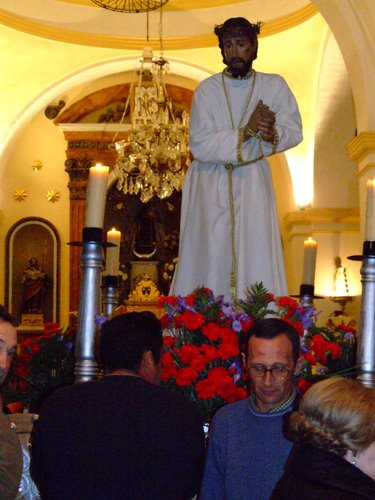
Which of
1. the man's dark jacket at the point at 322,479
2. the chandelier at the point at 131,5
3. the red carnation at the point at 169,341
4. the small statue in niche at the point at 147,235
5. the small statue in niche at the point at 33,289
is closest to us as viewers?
the man's dark jacket at the point at 322,479

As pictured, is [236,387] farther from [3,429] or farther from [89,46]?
[89,46]

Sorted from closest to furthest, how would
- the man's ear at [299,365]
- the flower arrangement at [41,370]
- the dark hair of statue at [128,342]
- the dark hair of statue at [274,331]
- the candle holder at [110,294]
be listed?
the dark hair of statue at [128,342], the dark hair of statue at [274,331], the man's ear at [299,365], the flower arrangement at [41,370], the candle holder at [110,294]

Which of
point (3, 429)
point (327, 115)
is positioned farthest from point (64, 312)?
point (3, 429)

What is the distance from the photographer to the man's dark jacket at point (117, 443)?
3004 millimetres

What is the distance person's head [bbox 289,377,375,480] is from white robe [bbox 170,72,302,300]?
2.26m

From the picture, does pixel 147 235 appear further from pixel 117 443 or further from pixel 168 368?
pixel 117 443

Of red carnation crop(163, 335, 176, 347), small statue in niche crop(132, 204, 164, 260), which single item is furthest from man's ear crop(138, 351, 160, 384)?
small statue in niche crop(132, 204, 164, 260)

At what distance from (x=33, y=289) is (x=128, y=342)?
16319mm

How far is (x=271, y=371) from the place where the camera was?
3369 mm

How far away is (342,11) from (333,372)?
23.2ft

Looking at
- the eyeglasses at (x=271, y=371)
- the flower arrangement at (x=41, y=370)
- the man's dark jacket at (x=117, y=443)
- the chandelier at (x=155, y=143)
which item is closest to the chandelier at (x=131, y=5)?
Answer: the chandelier at (x=155, y=143)

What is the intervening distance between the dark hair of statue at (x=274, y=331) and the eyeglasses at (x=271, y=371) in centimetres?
10

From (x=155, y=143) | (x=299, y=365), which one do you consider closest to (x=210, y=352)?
(x=299, y=365)

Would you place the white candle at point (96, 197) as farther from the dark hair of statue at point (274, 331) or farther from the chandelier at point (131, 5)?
the chandelier at point (131, 5)
